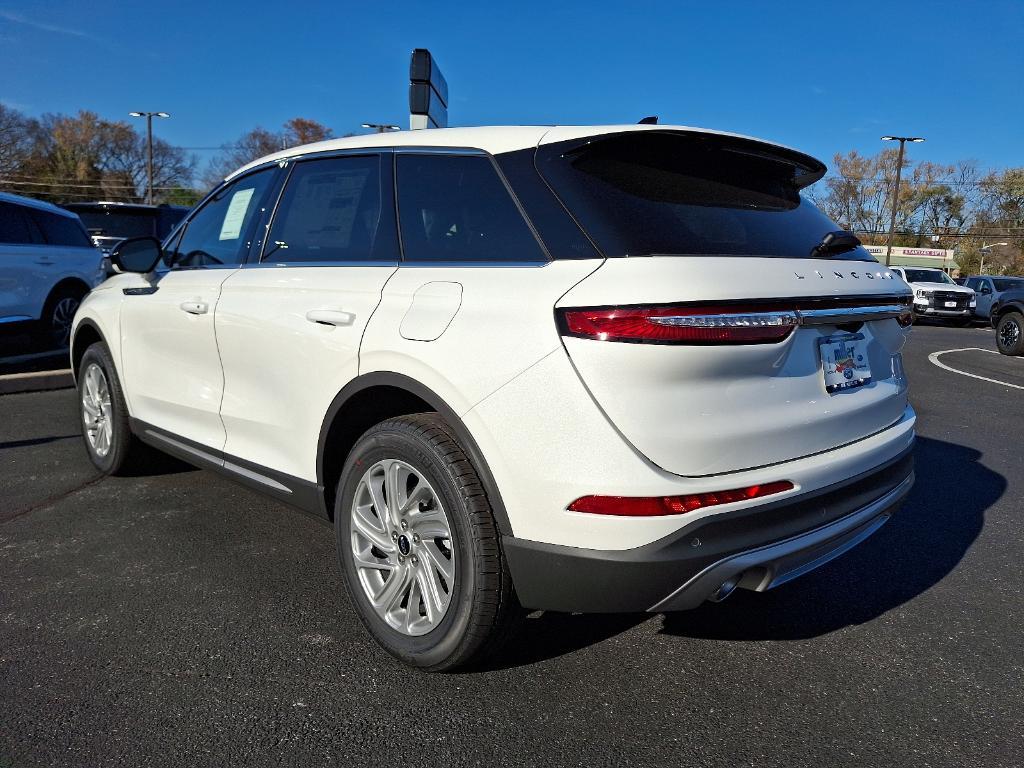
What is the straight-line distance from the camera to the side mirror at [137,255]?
4039 millimetres

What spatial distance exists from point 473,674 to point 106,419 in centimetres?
309

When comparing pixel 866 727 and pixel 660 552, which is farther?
pixel 866 727

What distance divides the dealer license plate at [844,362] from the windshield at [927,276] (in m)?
24.9

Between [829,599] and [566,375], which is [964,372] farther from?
[566,375]

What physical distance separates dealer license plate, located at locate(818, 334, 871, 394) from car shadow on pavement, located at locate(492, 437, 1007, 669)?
37.7 inches

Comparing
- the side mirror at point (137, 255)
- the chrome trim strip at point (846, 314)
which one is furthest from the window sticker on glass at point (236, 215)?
the chrome trim strip at point (846, 314)

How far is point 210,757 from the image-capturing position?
6.93 ft

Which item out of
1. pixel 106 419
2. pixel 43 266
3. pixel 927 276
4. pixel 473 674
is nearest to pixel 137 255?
pixel 106 419

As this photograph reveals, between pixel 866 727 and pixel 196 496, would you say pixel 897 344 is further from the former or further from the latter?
pixel 196 496

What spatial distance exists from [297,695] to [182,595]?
0.92 m

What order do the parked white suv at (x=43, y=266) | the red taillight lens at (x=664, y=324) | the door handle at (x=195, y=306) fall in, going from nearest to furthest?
the red taillight lens at (x=664, y=324) → the door handle at (x=195, y=306) → the parked white suv at (x=43, y=266)

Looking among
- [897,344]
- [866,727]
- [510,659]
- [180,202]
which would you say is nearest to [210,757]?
[510,659]

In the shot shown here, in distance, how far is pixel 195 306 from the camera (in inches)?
143

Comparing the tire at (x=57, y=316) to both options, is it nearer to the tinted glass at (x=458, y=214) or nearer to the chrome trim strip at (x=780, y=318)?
the tinted glass at (x=458, y=214)
